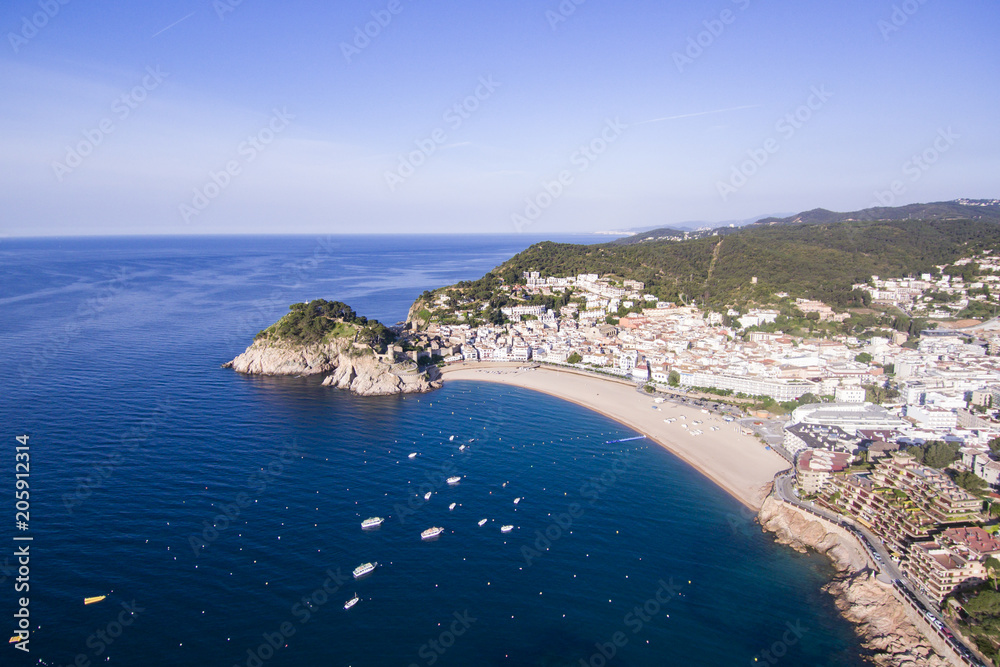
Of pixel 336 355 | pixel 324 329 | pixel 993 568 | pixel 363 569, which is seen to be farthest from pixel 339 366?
pixel 993 568

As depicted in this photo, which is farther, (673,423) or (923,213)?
(923,213)

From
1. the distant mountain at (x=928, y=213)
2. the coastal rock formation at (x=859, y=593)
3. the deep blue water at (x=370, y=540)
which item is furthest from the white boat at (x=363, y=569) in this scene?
the distant mountain at (x=928, y=213)

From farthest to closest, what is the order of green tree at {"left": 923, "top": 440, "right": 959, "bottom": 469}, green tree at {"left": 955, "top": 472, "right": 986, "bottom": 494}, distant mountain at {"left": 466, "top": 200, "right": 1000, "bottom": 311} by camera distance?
distant mountain at {"left": 466, "top": 200, "right": 1000, "bottom": 311}, green tree at {"left": 923, "top": 440, "right": 959, "bottom": 469}, green tree at {"left": 955, "top": 472, "right": 986, "bottom": 494}

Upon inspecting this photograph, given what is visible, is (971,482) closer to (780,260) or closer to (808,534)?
(808,534)

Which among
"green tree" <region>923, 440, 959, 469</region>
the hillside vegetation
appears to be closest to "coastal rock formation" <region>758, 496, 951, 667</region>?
"green tree" <region>923, 440, 959, 469</region>

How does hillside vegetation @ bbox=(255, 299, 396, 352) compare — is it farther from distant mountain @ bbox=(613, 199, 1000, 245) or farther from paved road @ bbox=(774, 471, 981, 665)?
distant mountain @ bbox=(613, 199, 1000, 245)

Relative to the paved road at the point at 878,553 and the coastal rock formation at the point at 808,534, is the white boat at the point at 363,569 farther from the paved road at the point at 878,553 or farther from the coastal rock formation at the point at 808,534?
the paved road at the point at 878,553
